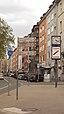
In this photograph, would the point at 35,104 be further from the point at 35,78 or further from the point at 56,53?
the point at 35,78

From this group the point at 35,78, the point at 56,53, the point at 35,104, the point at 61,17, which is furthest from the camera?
the point at 61,17

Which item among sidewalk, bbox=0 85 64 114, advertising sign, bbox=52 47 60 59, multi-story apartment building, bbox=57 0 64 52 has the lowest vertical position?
sidewalk, bbox=0 85 64 114

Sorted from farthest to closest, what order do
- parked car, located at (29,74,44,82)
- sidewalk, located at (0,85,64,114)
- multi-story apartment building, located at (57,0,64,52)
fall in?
multi-story apartment building, located at (57,0,64,52)
parked car, located at (29,74,44,82)
sidewalk, located at (0,85,64,114)

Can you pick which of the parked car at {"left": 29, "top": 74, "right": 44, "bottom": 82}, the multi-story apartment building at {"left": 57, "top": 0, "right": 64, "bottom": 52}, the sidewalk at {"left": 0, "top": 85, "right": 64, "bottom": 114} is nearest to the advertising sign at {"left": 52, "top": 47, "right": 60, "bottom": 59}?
the sidewalk at {"left": 0, "top": 85, "right": 64, "bottom": 114}

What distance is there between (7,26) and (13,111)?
44.3ft

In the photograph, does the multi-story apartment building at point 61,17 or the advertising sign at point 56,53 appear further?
the multi-story apartment building at point 61,17

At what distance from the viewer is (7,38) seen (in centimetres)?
2700

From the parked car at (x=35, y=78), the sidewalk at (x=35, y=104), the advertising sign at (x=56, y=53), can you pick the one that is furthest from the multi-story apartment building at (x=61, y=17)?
the sidewalk at (x=35, y=104)

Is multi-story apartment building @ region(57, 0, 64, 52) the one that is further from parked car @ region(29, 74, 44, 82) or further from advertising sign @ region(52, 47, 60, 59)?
advertising sign @ region(52, 47, 60, 59)

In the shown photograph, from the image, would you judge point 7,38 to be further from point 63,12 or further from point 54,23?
point 54,23

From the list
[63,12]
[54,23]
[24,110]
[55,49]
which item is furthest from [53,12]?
[24,110]

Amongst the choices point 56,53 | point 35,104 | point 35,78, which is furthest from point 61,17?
point 35,104

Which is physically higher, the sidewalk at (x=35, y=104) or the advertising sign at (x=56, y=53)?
the advertising sign at (x=56, y=53)

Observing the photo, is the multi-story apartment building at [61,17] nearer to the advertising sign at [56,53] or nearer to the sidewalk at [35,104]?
the advertising sign at [56,53]
